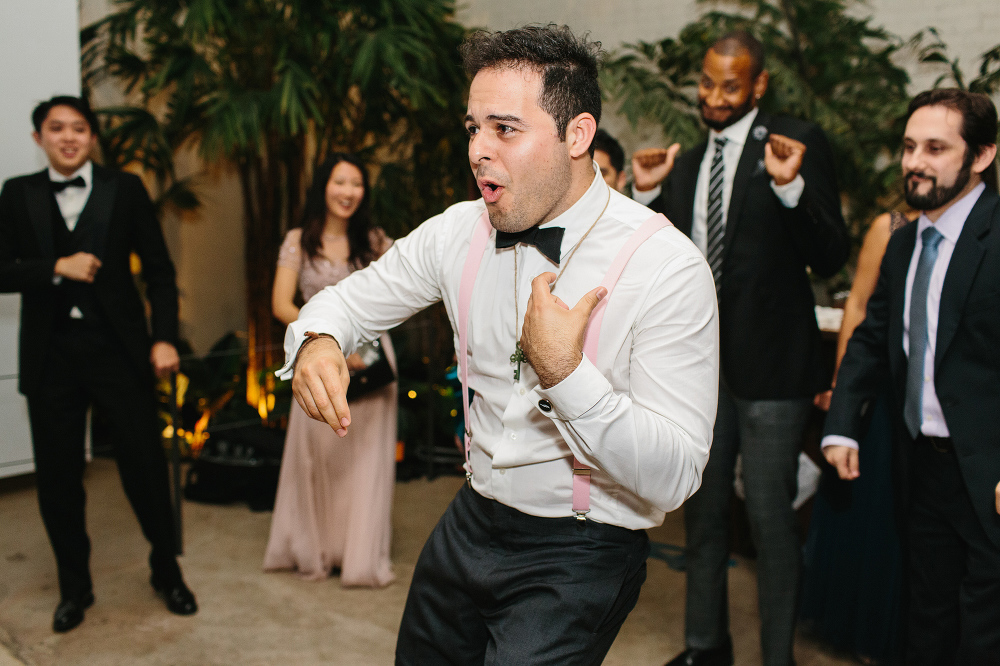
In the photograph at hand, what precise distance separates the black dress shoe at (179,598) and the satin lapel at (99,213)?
1.23m

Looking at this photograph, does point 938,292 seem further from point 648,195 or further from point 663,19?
point 663,19

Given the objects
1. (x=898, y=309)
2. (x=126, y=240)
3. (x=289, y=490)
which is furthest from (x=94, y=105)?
(x=898, y=309)

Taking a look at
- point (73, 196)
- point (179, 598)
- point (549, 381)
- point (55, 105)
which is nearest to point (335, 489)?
point (179, 598)

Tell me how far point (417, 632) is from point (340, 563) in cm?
211

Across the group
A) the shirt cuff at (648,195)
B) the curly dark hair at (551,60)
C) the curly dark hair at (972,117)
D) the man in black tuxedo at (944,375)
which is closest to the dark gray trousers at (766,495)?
the man in black tuxedo at (944,375)

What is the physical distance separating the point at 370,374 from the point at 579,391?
2288 mm

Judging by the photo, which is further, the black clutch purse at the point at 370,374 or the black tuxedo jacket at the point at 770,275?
the black clutch purse at the point at 370,374

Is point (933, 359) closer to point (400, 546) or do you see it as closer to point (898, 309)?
point (898, 309)

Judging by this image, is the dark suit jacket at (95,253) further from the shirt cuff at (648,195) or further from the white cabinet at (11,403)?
the shirt cuff at (648,195)

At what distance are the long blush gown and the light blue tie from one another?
6.55ft

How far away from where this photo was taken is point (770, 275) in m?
2.35

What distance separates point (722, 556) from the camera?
2600mm

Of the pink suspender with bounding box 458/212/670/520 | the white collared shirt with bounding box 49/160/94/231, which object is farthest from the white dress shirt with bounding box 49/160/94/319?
the pink suspender with bounding box 458/212/670/520

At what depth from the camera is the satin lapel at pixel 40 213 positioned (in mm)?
2809
